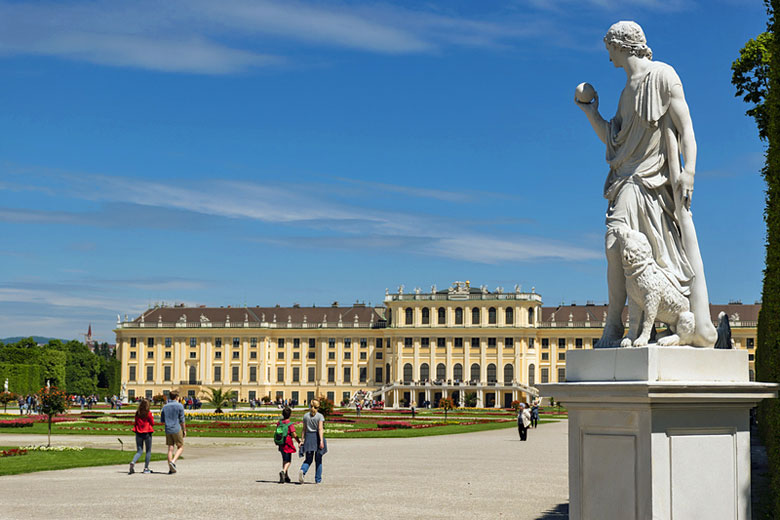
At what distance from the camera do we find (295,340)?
103 metres

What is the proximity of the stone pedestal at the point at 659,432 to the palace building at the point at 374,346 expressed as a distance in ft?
291

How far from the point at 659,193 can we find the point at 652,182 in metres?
0.09

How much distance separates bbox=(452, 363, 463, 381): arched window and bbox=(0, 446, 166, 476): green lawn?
76763 mm

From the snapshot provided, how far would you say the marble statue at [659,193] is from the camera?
5523 millimetres

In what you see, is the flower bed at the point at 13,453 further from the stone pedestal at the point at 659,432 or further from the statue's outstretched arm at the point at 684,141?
the statue's outstretched arm at the point at 684,141

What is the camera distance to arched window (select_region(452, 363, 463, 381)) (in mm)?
97500

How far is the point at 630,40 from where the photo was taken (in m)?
5.77

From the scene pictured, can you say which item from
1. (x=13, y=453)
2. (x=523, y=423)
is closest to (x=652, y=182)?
(x=13, y=453)

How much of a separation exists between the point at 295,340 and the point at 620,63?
98.1 metres

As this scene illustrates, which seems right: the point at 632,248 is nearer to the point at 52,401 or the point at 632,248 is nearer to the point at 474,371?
the point at 52,401

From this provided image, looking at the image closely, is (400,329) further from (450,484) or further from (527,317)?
(450,484)

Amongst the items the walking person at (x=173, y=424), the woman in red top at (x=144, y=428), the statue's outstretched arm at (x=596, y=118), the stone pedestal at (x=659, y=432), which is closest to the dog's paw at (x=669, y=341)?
the stone pedestal at (x=659, y=432)

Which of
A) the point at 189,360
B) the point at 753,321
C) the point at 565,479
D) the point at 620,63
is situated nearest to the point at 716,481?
the point at 620,63

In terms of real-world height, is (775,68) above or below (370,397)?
above
